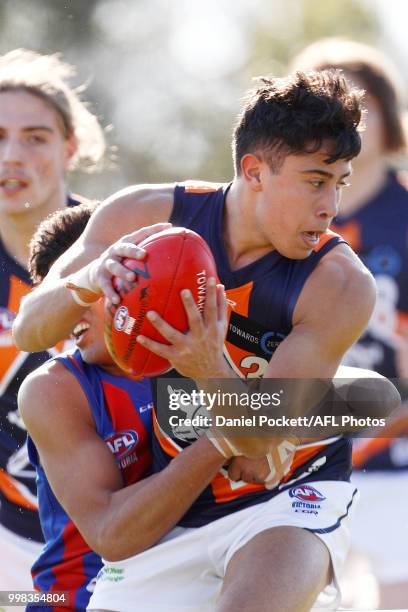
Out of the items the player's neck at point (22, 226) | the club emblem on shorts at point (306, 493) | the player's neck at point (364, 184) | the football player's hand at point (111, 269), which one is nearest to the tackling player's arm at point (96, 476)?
the club emblem on shorts at point (306, 493)

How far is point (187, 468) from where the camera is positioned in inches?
129

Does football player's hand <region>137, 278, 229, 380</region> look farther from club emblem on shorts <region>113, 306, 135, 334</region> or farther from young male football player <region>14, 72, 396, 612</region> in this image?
young male football player <region>14, 72, 396, 612</region>

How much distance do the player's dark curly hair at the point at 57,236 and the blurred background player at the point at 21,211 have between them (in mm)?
1335

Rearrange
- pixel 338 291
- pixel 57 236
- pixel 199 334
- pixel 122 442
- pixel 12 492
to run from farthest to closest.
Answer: pixel 12 492 → pixel 57 236 → pixel 122 442 → pixel 338 291 → pixel 199 334

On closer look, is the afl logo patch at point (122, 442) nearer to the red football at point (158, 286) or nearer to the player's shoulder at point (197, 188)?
the red football at point (158, 286)

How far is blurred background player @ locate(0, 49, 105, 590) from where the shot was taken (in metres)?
5.33

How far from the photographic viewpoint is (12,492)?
17.9 feet

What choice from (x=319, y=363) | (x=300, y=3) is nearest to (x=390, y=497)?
(x=319, y=363)

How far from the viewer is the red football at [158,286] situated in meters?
2.98

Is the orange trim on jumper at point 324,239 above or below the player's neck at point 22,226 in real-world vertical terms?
above

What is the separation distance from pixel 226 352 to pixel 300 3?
1330cm

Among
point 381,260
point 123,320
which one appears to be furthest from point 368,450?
point 123,320

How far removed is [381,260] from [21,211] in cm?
186

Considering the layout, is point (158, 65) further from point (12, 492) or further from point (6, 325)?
point (12, 492)
